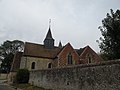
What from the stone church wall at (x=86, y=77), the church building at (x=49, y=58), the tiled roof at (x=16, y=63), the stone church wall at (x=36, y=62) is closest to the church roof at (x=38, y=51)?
the church building at (x=49, y=58)

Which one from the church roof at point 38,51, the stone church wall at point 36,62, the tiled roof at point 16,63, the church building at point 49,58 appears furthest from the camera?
the church roof at point 38,51

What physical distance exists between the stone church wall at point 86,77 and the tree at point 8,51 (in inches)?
1992

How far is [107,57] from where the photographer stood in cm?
2048

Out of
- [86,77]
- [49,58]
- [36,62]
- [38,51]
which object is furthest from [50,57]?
[86,77]

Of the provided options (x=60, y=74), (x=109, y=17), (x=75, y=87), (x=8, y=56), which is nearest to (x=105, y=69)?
(x=75, y=87)

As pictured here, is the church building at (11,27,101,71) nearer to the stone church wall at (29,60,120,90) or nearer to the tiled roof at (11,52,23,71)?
the tiled roof at (11,52,23,71)

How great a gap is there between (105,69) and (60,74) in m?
6.35

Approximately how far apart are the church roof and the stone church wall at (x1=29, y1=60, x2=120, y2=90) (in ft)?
59.0

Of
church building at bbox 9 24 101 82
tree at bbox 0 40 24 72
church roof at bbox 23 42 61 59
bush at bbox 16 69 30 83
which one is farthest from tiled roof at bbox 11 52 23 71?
tree at bbox 0 40 24 72

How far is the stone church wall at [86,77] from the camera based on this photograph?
10.1 meters

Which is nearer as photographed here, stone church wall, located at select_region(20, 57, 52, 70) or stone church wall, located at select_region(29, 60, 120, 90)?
stone church wall, located at select_region(29, 60, 120, 90)

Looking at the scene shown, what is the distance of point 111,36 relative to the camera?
810 inches

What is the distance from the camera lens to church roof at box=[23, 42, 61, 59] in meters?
36.9

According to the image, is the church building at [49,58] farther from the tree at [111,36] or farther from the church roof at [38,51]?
the tree at [111,36]
